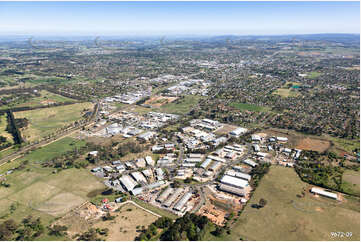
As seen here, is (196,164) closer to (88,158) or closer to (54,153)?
(88,158)

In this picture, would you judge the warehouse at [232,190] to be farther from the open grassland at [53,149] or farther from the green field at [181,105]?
the green field at [181,105]

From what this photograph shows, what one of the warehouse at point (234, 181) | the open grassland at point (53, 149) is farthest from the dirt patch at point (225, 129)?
the open grassland at point (53, 149)

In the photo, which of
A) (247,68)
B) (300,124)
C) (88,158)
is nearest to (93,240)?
(88,158)

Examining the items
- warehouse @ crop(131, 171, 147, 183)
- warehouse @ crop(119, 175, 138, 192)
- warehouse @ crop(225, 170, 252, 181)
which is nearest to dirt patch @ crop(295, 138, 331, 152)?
warehouse @ crop(225, 170, 252, 181)

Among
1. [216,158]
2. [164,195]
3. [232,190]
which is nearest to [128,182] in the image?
[164,195]

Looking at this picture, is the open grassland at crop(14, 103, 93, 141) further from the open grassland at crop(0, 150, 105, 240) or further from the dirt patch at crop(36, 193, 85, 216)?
the dirt patch at crop(36, 193, 85, 216)

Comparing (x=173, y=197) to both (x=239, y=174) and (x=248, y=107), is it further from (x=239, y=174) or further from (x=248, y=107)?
(x=248, y=107)

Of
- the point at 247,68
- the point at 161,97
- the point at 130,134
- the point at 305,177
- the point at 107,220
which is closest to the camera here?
the point at 107,220
